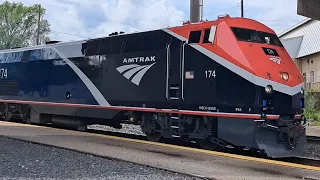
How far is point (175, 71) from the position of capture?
11.7 meters

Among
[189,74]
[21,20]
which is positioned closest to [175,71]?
[189,74]

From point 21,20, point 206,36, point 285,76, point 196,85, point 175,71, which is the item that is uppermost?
point 21,20

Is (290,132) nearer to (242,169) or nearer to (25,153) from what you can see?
(242,169)

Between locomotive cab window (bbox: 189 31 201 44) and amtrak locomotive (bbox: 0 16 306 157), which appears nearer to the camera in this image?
amtrak locomotive (bbox: 0 16 306 157)

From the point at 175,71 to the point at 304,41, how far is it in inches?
1505

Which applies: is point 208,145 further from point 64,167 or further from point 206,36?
point 64,167

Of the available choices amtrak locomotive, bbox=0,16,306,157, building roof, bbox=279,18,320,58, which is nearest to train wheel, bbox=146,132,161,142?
amtrak locomotive, bbox=0,16,306,157

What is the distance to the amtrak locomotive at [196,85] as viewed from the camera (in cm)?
1007

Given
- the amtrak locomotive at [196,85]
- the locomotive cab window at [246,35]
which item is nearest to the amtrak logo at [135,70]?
the amtrak locomotive at [196,85]

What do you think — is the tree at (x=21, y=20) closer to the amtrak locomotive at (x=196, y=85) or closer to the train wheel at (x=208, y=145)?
the amtrak locomotive at (x=196, y=85)

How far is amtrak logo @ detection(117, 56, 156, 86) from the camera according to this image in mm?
12512

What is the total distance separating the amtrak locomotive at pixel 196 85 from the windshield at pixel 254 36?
34mm

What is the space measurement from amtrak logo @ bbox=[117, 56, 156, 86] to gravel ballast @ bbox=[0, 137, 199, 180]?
3.54 meters

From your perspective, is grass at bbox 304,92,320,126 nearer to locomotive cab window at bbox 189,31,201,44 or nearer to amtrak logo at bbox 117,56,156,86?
amtrak logo at bbox 117,56,156,86
